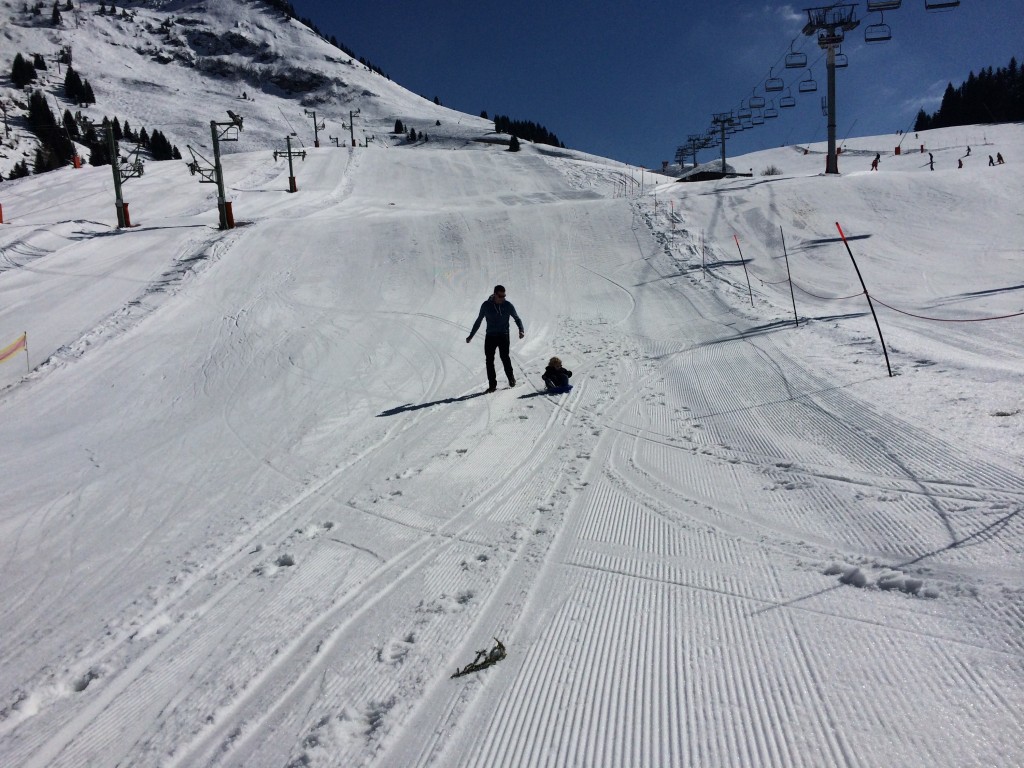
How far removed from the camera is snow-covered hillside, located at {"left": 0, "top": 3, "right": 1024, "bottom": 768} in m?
2.61

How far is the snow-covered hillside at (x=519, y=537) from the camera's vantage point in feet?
8.57

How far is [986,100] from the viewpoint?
79125 millimetres

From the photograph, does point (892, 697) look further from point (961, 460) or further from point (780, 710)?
point (961, 460)

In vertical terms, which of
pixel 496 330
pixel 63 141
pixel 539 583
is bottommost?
pixel 539 583

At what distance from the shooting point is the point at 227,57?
144 metres

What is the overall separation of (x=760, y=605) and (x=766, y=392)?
459cm

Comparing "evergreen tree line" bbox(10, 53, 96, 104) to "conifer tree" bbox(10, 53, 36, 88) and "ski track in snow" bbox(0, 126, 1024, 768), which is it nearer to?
"conifer tree" bbox(10, 53, 36, 88)

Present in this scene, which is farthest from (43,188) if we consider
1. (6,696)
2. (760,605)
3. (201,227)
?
(760,605)

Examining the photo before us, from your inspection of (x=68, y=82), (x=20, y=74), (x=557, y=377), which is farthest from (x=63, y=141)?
(x=557, y=377)

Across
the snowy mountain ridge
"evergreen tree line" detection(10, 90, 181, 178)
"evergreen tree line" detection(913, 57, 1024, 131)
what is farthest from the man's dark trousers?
"evergreen tree line" detection(913, 57, 1024, 131)

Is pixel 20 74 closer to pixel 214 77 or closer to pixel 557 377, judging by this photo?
pixel 214 77

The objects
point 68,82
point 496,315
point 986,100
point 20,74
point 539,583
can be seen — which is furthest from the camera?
point 20,74

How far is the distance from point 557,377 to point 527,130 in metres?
102

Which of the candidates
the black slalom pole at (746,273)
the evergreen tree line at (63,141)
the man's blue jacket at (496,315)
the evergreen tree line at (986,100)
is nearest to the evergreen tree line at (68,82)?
the evergreen tree line at (63,141)
